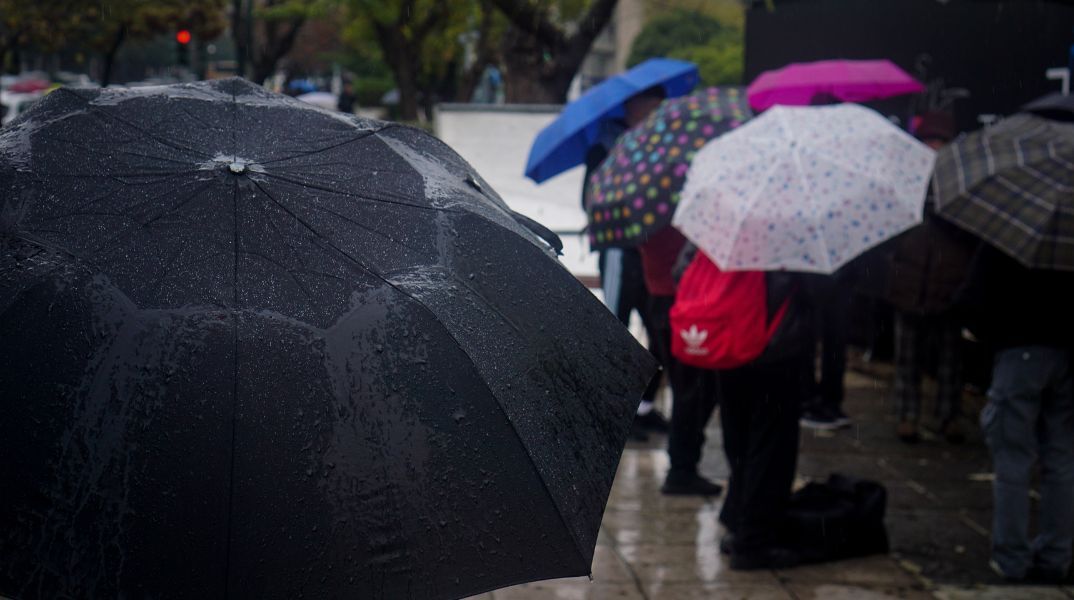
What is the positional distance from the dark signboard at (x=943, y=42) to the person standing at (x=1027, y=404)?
455 centimetres

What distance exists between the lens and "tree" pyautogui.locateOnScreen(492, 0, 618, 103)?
1593cm

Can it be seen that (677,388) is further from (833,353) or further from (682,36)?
(682,36)

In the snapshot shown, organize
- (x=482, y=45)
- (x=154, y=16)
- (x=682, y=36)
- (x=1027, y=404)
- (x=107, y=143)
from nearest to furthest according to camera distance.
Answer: (x=107, y=143), (x=1027, y=404), (x=482, y=45), (x=154, y=16), (x=682, y=36)

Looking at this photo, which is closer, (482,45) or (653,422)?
(653,422)

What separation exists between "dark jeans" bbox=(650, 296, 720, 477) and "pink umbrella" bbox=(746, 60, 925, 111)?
242cm

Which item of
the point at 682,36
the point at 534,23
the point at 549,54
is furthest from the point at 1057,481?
the point at 682,36

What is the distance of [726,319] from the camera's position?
5320mm

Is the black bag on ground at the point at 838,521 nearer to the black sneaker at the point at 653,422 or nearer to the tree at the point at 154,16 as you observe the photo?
the black sneaker at the point at 653,422

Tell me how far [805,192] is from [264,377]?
129 inches

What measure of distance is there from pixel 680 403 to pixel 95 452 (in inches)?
192

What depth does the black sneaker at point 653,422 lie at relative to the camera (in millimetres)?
8297

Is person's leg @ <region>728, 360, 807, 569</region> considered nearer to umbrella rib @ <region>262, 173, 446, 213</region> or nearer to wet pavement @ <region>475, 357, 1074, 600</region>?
wet pavement @ <region>475, 357, 1074, 600</region>

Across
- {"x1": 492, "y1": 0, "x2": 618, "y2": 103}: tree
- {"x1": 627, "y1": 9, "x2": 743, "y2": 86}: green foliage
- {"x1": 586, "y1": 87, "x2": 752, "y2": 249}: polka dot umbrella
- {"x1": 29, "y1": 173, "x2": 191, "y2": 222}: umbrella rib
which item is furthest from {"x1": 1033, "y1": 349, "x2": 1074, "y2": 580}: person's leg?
{"x1": 627, "y1": 9, "x2": 743, "y2": 86}: green foliage

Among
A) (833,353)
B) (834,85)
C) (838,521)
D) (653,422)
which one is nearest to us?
(838,521)
